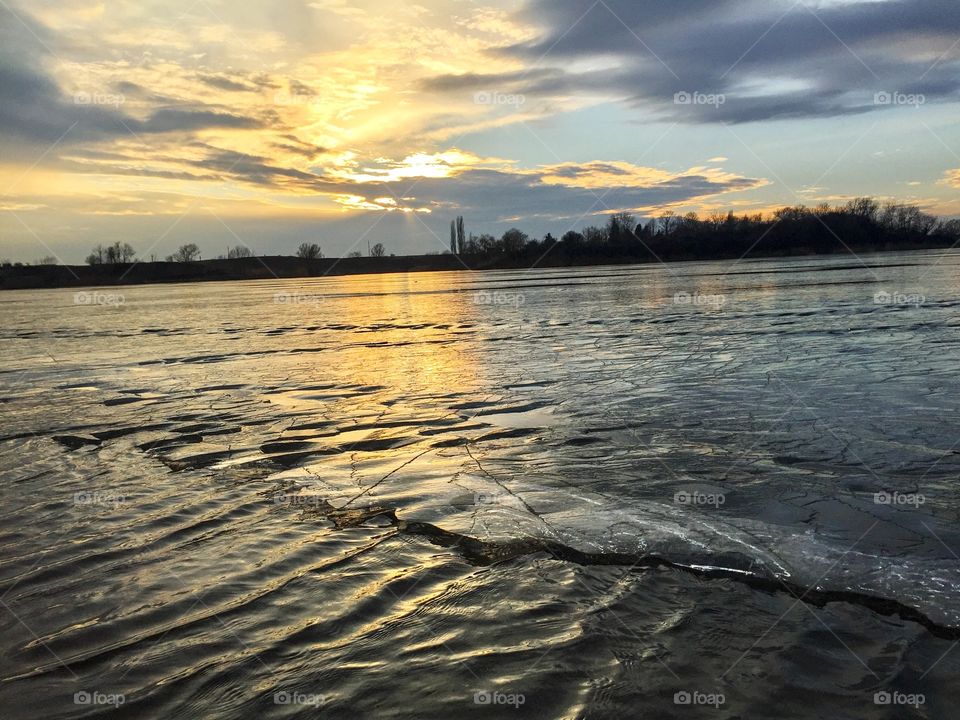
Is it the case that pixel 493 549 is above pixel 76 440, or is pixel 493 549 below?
below

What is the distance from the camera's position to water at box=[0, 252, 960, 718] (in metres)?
2.92

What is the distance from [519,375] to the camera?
11398mm

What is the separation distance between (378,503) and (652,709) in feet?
9.77

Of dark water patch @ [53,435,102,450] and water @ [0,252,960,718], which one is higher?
dark water patch @ [53,435,102,450]

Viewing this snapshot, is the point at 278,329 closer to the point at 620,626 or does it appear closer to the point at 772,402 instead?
the point at 772,402

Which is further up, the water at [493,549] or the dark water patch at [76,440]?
the dark water patch at [76,440]

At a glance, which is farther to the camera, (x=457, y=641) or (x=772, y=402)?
(x=772, y=402)

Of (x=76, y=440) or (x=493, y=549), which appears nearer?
(x=493, y=549)

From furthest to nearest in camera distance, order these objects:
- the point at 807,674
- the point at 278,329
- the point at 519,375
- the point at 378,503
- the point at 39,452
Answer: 1. the point at 278,329
2. the point at 519,375
3. the point at 39,452
4. the point at 378,503
5. the point at 807,674

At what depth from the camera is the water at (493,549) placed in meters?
2.92

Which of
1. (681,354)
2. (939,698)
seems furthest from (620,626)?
(681,354)

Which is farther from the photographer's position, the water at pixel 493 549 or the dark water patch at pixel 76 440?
the dark water patch at pixel 76 440

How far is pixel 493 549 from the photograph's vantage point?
4.36 m

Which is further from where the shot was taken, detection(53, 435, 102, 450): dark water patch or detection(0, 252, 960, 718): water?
detection(53, 435, 102, 450): dark water patch
